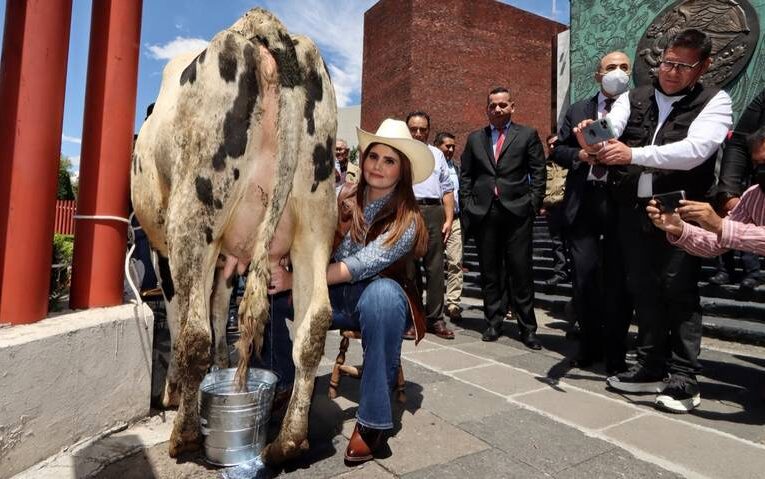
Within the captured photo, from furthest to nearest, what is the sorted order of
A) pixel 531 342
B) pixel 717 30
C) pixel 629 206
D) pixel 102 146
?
1. pixel 717 30
2. pixel 531 342
3. pixel 629 206
4. pixel 102 146

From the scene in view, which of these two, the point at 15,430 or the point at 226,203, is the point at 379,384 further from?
the point at 15,430

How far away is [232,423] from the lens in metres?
1.90

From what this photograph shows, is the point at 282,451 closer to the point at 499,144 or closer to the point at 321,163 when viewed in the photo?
the point at 321,163

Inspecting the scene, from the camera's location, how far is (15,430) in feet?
5.83

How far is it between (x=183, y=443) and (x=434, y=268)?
9.95 ft

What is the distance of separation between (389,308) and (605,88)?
2.52m

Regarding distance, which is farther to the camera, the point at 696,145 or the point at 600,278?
the point at 600,278

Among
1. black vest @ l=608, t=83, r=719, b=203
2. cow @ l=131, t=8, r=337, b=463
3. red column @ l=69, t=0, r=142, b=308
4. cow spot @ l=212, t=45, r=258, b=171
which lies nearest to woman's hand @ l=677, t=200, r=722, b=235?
black vest @ l=608, t=83, r=719, b=203

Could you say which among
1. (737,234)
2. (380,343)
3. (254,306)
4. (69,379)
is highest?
(737,234)

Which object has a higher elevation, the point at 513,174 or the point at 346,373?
the point at 513,174

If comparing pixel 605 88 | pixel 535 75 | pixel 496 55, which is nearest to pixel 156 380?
pixel 605 88

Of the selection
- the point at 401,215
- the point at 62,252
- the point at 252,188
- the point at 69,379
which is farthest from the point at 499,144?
the point at 69,379

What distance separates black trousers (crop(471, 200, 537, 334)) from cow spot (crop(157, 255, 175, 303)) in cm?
278

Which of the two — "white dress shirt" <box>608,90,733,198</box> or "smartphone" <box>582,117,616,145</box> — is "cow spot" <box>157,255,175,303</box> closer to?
"smartphone" <box>582,117,616,145</box>
